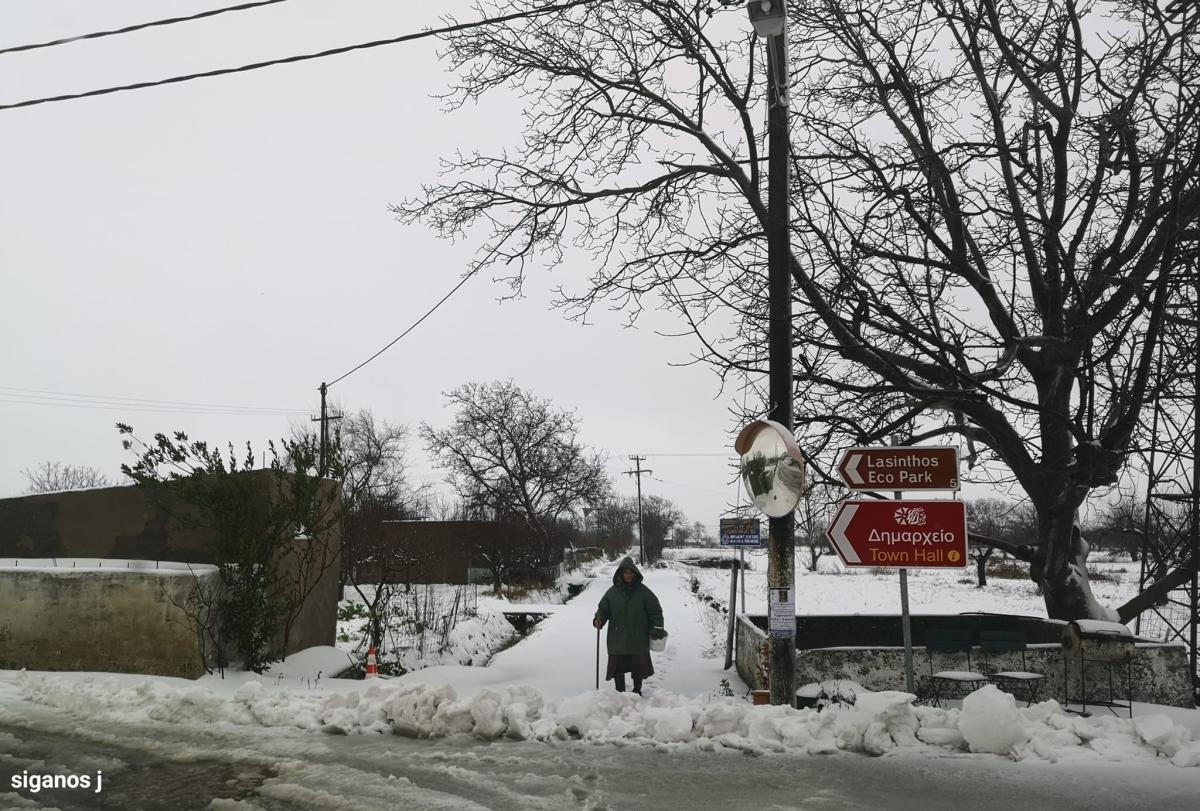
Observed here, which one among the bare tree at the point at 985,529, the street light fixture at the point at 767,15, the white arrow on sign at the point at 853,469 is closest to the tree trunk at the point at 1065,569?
the bare tree at the point at 985,529

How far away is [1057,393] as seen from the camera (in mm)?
10164

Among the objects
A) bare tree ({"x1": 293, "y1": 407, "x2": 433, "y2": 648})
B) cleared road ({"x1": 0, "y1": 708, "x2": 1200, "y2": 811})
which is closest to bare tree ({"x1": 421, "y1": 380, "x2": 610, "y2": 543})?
bare tree ({"x1": 293, "y1": 407, "x2": 433, "y2": 648})

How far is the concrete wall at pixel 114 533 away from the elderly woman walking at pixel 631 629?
4.06 metres

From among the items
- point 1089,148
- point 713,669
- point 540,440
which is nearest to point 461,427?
point 540,440

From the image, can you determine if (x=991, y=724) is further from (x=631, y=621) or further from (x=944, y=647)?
(x=631, y=621)

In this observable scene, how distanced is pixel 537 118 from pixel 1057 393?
769 cm

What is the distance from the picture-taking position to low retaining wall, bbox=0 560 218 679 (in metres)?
9.06

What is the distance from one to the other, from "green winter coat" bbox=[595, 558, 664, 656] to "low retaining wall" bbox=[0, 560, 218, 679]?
4600mm

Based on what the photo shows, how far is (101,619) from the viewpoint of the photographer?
30.4 ft

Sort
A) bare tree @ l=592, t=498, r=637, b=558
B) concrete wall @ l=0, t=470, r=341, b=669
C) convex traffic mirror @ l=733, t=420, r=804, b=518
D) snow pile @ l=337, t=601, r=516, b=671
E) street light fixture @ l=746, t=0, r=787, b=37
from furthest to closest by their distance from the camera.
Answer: bare tree @ l=592, t=498, r=637, b=558, snow pile @ l=337, t=601, r=516, b=671, concrete wall @ l=0, t=470, r=341, b=669, street light fixture @ l=746, t=0, r=787, b=37, convex traffic mirror @ l=733, t=420, r=804, b=518

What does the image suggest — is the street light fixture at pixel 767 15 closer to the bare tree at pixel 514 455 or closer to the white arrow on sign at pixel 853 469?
the white arrow on sign at pixel 853 469

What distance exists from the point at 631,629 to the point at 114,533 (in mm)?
6488

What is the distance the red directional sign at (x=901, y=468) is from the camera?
710cm

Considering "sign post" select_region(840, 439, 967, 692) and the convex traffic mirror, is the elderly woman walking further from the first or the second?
the convex traffic mirror
